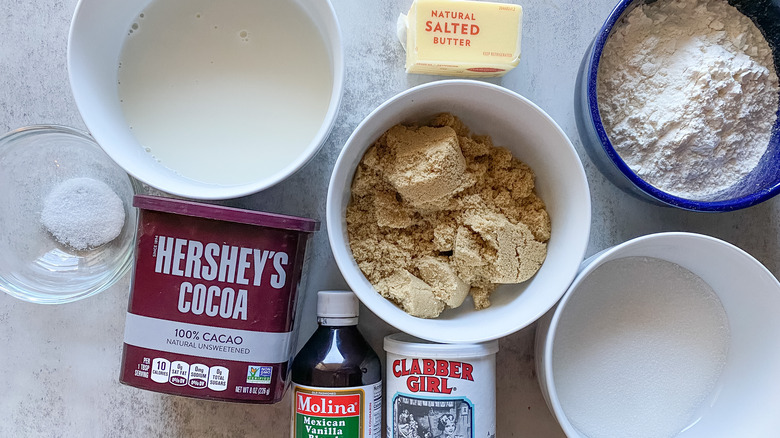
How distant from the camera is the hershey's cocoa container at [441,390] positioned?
81 centimetres

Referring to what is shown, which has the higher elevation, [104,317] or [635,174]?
[635,174]

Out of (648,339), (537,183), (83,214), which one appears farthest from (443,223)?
(83,214)

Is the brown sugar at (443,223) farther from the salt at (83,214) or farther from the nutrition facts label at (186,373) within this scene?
the salt at (83,214)

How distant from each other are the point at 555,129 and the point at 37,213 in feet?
2.69

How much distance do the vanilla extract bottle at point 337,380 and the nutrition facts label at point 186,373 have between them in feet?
0.37

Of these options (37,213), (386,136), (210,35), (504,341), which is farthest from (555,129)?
(37,213)

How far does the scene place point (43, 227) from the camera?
956 mm

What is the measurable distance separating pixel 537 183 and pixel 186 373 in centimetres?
58

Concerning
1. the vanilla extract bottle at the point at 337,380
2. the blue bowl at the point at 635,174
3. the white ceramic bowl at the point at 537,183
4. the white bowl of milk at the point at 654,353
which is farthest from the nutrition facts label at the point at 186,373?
the blue bowl at the point at 635,174

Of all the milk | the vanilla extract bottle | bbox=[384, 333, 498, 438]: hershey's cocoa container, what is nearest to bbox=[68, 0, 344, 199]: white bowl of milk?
the milk

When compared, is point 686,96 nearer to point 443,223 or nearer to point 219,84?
point 443,223

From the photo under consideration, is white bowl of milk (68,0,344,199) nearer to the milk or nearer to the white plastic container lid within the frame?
the milk

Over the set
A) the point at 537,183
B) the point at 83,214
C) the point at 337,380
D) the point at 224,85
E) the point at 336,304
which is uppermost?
the point at 224,85

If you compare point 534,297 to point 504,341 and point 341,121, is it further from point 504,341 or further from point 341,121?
point 341,121
